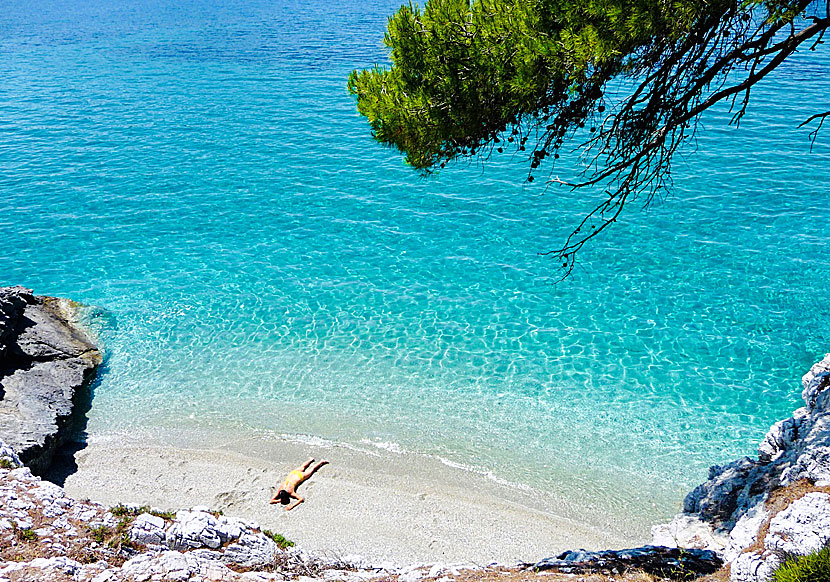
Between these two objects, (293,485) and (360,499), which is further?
(293,485)

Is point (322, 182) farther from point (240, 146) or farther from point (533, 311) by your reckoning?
point (533, 311)

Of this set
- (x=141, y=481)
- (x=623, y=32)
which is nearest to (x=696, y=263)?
(x=623, y=32)

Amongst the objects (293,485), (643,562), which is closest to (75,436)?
(293,485)

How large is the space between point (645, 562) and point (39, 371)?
1347 cm

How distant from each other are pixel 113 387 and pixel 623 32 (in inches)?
540

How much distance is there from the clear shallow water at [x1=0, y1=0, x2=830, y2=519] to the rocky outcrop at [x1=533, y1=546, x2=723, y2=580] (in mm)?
2614

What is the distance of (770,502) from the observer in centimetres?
830

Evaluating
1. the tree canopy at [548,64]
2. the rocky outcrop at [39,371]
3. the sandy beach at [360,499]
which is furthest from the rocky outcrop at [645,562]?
the rocky outcrop at [39,371]

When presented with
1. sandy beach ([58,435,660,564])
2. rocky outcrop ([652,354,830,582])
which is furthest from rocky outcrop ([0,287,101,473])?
rocky outcrop ([652,354,830,582])

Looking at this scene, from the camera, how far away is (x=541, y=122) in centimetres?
834

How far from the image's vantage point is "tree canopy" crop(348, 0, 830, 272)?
7188 millimetres

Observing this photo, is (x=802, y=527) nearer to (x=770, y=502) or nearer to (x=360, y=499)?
Answer: (x=770, y=502)

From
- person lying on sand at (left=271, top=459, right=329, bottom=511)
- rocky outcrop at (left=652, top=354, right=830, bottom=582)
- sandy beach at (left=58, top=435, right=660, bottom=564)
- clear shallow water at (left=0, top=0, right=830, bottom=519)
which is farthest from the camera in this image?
clear shallow water at (left=0, top=0, right=830, bottom=519)

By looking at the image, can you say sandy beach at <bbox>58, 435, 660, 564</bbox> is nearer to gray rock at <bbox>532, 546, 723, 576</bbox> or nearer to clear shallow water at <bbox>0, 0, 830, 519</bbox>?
clear shallow water at <bbox>0, 0, 830, 519</bbox>
